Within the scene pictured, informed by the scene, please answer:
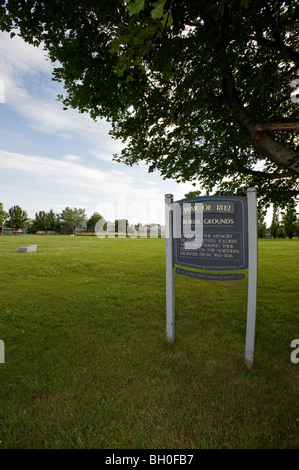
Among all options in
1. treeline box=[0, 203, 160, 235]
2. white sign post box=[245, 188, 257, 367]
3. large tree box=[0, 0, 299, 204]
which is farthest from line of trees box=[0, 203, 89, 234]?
white sign post box=[245, 188, 257, 367]

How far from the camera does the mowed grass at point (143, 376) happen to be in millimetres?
2736

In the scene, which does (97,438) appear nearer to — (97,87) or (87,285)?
(87,285)

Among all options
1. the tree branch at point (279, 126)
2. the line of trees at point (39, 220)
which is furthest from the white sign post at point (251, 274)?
the line of trees at point (39, 220)

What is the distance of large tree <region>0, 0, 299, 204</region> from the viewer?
527cm

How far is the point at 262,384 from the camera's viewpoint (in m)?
3.57

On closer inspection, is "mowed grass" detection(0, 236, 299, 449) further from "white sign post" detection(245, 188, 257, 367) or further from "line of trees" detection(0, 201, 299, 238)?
"line of trees" detection(0, 201, 299, 238)

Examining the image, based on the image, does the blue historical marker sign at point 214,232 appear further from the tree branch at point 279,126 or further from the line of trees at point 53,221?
the line of trees at point 53,221

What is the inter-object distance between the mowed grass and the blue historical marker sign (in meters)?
1.86

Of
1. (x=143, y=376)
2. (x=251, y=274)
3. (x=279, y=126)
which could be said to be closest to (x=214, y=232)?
(x=251, y=274)

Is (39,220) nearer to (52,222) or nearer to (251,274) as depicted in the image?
(52,222)

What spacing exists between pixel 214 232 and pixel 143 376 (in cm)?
285

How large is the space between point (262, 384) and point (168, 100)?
903 centimetres
